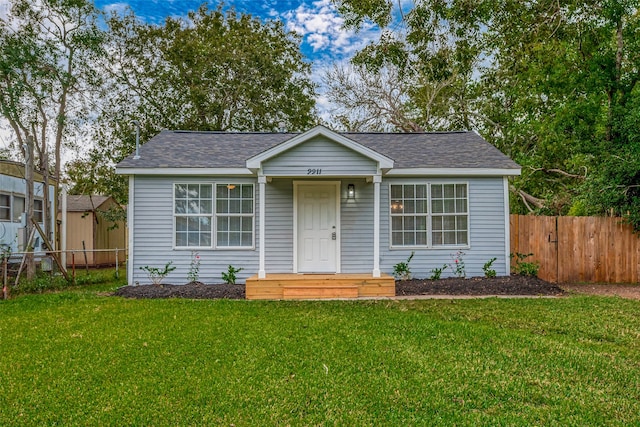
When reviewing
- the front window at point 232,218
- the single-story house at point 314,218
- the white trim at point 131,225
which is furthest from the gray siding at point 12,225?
the front window at point 232,218

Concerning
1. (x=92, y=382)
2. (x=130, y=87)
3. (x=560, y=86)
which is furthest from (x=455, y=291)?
(x=130, y=87)

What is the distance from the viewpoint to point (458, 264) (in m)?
9.51

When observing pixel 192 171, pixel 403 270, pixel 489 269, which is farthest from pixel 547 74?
pixel 192 171

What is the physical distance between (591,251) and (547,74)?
227 inches

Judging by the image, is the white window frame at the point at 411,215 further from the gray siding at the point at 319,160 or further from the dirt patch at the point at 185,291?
the dirt patch at the point at 185,291

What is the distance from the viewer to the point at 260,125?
776 inches

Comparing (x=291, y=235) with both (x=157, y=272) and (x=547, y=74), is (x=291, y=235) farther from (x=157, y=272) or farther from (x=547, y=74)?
(x=547, y=74)

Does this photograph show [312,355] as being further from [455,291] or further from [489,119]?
[489,119]

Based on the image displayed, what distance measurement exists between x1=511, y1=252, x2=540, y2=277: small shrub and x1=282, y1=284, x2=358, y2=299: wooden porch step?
4.26 metres

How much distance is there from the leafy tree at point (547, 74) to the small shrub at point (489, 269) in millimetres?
3410

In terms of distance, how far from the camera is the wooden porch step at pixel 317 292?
8102 mm

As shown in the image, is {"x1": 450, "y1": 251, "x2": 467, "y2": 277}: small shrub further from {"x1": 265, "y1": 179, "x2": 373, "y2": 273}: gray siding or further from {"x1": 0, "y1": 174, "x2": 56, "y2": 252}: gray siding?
{"x1": 0, "y1": 174, "x2": 56, "y2": 252}: gray siding

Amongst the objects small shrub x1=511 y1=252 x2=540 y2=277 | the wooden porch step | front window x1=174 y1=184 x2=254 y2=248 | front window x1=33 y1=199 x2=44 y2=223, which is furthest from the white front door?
front window x1=33 y1=199 x2=44 y2=223

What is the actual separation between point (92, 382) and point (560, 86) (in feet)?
45.6
